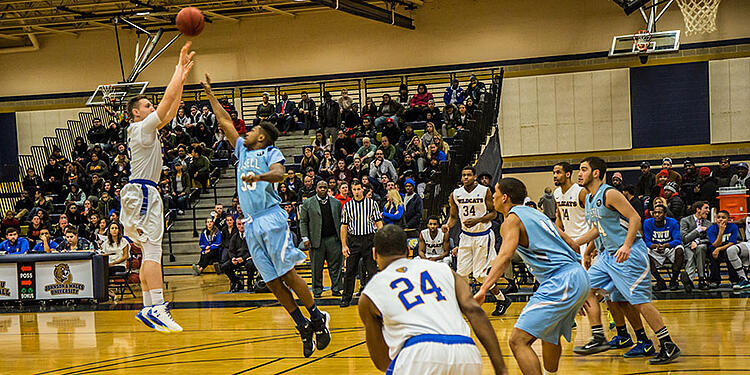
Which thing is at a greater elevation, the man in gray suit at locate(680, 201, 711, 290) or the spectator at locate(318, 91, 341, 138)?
the spectator at locate(318, 91, 341, 138)

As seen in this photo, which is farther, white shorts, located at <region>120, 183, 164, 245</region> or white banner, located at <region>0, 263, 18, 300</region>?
white banner, located at <region>0, 263, 18, 300</region>

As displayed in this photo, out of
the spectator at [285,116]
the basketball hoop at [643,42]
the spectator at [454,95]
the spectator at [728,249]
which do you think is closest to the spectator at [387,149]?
the spectator at [454,95]

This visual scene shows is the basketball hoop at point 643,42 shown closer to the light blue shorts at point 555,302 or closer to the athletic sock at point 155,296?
the light blue shorts at point 555,302

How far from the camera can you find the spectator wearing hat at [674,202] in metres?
14.9

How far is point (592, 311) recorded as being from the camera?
7.67 m

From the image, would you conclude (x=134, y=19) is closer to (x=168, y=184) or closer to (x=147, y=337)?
(x=168, y=184)

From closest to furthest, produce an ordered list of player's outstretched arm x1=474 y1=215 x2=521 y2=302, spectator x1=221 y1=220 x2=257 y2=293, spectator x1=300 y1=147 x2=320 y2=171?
player's outstretched arm x1=474 y1=215 x2=521 y2=302 → spectator x1=221 y1=220 x2=257 y2=293 → spectator x1=300 y1=147 x2=320 y2=171

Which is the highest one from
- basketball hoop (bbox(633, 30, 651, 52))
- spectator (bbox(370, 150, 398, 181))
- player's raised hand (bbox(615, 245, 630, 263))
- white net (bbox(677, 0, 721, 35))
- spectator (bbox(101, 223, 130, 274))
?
white net (bbox(677, 0, 721, 35))

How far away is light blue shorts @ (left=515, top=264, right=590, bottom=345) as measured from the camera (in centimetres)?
565

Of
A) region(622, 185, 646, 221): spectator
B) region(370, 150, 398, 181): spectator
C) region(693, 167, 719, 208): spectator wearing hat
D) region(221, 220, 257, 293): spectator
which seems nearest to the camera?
region(622, 185, 646, 221): spectator

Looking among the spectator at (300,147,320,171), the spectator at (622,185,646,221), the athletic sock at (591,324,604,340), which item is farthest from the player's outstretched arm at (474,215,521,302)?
the spectator at (300,147,320,171)

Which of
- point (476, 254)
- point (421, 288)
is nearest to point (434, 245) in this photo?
point (476, 254)

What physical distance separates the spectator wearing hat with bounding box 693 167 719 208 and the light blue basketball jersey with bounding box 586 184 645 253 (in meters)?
9.65

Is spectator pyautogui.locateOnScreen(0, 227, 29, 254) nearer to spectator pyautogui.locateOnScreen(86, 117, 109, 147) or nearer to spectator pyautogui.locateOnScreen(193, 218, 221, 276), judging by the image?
spectator pyautogui.locateOnScreen(193, 218, 221, 276)
